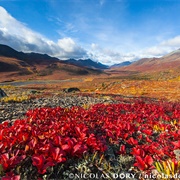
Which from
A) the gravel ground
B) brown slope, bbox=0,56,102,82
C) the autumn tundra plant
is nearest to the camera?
the autumn tundra plant

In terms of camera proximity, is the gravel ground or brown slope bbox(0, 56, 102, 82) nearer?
the gravel ground

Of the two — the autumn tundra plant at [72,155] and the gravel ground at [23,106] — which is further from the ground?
the autumn tundra plant at [72,155]

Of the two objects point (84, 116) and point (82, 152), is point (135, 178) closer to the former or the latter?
point (82, 152)

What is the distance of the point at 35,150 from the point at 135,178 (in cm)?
225

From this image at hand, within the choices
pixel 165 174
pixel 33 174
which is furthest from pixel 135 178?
pixel 33 174

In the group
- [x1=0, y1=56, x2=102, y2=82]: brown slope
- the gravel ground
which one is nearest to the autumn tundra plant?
the gravel ground

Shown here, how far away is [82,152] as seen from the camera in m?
3.96

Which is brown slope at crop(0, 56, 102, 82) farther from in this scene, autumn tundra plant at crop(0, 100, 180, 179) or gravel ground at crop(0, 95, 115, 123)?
autumn tundra plant at crop(0, 100, 180, 179)

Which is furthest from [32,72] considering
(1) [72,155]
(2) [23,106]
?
(1) [72,155]

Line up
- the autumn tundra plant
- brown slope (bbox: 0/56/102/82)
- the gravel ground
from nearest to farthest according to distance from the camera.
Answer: the autumn tundra plant → the gravel ground → brown slope (bbox: 0/56/102/82)

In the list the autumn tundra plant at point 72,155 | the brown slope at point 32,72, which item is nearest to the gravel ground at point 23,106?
the autumn tundra plant at point 72,155

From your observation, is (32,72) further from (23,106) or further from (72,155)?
(72,155)

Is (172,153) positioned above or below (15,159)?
below

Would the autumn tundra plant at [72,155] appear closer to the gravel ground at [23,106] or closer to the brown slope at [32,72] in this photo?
the gravel ground at [23,106]
